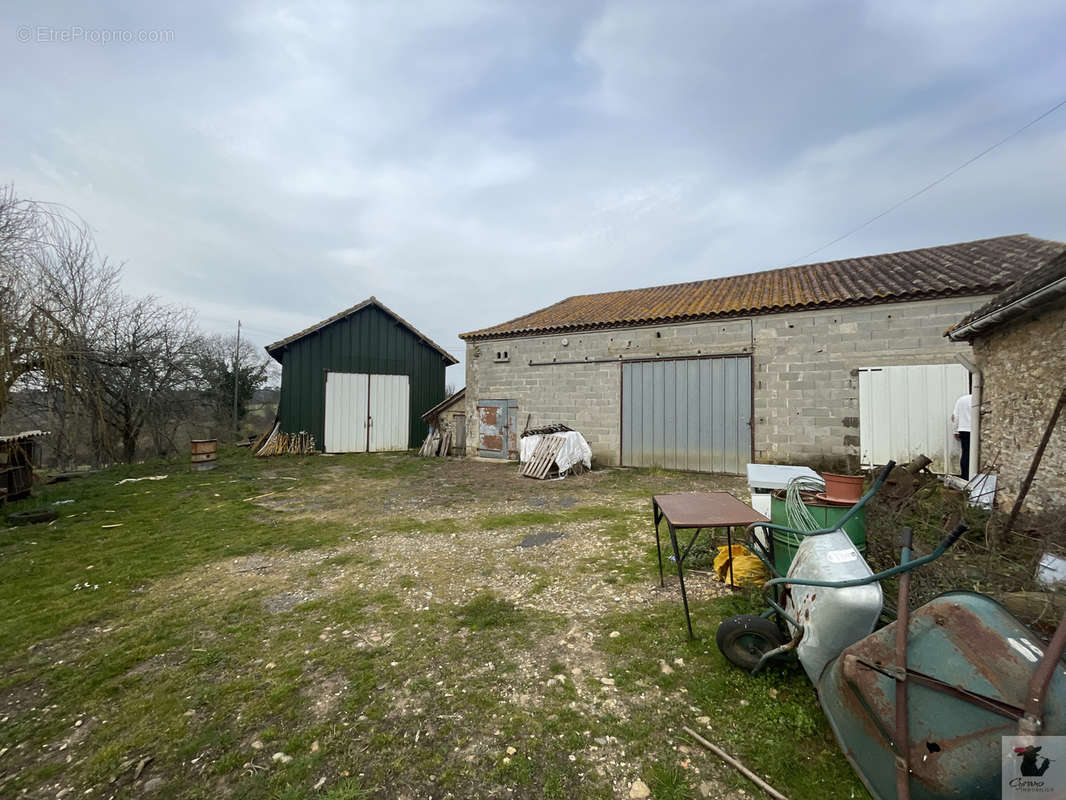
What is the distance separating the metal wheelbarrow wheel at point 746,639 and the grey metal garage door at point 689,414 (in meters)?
7.54

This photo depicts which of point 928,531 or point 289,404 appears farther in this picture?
point 289,404

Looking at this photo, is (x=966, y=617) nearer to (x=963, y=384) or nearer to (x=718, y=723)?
(x=718, y=723)

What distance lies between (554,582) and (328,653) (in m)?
2.03

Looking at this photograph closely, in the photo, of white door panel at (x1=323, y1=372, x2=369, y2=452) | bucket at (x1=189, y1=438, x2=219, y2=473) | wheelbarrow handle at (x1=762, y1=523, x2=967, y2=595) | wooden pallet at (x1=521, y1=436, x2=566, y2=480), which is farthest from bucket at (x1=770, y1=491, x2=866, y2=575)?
white door panel at (x1=323, y1=372, x2=369, y2=452)

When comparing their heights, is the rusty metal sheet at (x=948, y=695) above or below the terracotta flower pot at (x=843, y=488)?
below

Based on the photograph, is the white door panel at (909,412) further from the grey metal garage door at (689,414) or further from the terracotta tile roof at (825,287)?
the grey metal garage door at (689,414)

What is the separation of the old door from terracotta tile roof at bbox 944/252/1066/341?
32.4 ft

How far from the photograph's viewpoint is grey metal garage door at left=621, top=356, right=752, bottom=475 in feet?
31.2

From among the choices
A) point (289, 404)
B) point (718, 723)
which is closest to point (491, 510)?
point (718, 723)

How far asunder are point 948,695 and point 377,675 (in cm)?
293

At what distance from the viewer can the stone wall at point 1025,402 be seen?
4.01 meters

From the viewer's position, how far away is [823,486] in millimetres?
3594

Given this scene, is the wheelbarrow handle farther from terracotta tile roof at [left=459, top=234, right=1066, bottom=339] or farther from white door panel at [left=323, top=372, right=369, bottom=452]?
white door panel at [left=323, top=372, right=369, bottom=452]

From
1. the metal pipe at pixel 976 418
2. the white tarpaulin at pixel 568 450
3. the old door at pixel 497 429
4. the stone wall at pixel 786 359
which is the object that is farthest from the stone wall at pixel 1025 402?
the old door at pixel 497 429
